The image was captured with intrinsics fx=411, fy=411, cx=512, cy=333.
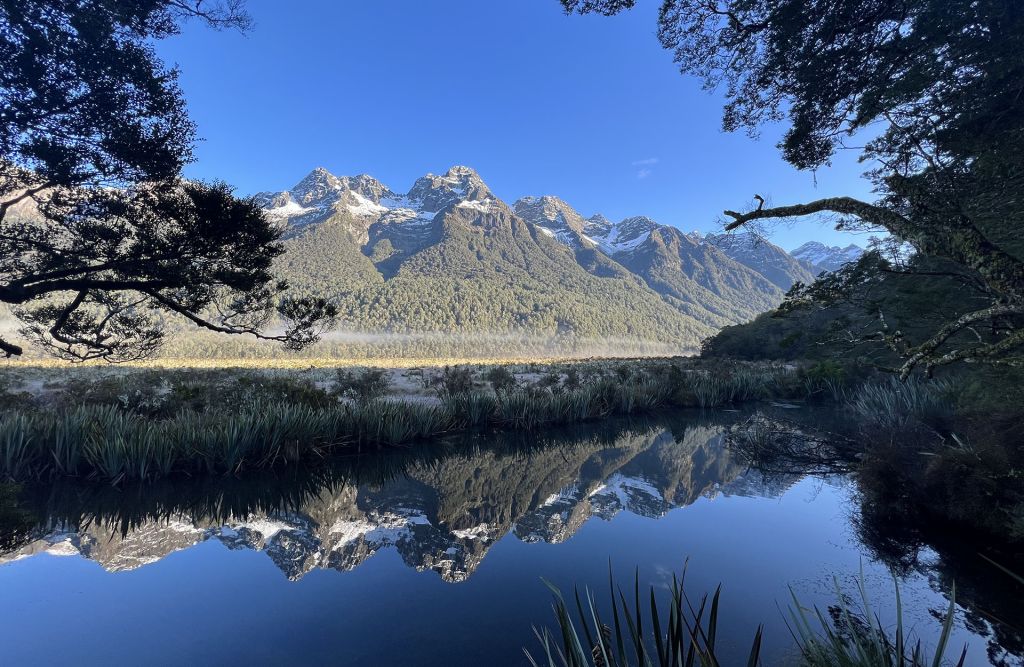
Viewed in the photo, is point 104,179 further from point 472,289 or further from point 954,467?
point 472,289

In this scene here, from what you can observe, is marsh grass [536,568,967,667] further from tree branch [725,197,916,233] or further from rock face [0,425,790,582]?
tree branch [725,197,916,233]

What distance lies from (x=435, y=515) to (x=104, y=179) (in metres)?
8.89

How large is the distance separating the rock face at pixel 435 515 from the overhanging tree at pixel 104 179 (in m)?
4.55

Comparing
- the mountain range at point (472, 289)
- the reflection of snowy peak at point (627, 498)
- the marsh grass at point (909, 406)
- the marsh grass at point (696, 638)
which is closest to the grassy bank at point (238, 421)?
the reflection of snowy peak at point (627, 498)

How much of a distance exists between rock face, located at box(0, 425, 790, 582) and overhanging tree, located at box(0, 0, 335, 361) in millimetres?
4546

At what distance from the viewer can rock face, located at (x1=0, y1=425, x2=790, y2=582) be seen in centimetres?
481

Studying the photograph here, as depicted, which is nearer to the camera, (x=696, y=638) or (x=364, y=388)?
(x=696, y=638)

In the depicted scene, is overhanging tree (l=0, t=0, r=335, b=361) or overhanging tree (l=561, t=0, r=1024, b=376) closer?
overhanging tree (l=561, t=0, r=1024, b=376)

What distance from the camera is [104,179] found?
784 centimetres

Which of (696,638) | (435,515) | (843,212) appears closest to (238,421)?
(435,515)

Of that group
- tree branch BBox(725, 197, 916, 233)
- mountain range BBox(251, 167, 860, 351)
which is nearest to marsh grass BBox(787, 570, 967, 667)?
tree branch BBox(725, 197, 916, 233)

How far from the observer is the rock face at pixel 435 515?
4.81m

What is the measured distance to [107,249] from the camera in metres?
7.64

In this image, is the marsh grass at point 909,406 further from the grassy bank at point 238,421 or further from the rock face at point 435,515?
the grassy bank at point 238,421
